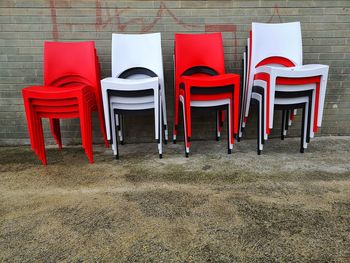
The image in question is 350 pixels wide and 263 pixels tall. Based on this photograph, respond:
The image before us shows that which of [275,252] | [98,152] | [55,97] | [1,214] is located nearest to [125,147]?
[98,152]

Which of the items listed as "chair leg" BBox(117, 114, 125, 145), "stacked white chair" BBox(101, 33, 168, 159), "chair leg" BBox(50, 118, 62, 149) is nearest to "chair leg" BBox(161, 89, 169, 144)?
"stacked white chair" BBox(101, 33, 168, 159)

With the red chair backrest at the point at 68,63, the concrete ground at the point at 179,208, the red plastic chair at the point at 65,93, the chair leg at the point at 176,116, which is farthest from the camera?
the chair leg at the point at 176,116

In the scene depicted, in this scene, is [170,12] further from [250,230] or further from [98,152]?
[250,230]

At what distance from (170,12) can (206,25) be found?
1.30 ft

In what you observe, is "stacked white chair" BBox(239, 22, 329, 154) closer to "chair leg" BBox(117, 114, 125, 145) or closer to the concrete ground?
the concrete ground

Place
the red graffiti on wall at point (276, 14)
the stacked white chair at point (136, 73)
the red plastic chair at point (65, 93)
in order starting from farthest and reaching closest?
the red graffiti on wall at point (276, 14) < the stacked white chair at point (136, 73) < the red plastic chair at point (65, 93)

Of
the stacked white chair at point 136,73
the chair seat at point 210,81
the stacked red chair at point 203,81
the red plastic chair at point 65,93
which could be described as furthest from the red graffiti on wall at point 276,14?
the red plastic chair at point 65,93

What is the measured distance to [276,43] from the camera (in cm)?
289

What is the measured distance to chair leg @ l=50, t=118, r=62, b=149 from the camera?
295cm

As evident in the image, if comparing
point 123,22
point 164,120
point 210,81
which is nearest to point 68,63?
point 123,22

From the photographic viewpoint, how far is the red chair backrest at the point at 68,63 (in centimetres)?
279

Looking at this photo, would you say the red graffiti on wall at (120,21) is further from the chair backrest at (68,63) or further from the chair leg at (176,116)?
the chair leg at (176,116)

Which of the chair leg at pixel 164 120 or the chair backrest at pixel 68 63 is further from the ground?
the chair backrest at pixel 68 63

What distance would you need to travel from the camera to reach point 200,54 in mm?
2916
